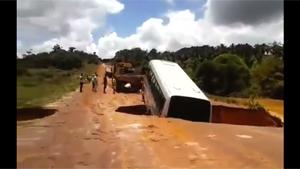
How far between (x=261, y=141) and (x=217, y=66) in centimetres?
4559

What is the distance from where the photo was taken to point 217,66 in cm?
5909

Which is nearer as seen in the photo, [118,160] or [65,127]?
[118,160]

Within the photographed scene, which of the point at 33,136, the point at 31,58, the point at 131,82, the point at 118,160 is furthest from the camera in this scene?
the point at 31,58

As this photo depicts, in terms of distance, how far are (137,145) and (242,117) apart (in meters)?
18.7

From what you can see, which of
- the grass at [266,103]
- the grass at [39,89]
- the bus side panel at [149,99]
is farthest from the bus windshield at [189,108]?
the grass at [266,103]

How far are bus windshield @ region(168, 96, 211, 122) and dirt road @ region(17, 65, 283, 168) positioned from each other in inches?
183

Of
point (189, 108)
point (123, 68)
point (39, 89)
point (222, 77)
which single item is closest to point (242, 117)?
point (189, 108)

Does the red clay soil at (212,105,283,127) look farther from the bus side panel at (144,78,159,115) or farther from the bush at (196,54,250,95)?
the bush at (196,54,250,95)

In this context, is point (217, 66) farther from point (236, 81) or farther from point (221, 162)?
point (221, 162)

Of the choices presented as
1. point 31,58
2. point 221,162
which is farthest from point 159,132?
point 31,58

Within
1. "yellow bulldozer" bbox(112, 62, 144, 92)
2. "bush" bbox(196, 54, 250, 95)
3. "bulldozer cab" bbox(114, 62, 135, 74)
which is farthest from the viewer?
"bush" bbox(196, 54, 250, 95)

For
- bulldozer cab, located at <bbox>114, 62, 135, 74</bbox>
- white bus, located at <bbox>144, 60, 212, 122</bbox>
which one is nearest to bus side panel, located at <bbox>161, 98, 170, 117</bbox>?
white bus, located at <bbox>144, 60, 212, 122</bbox>

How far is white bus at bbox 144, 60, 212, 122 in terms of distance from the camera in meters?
22.1

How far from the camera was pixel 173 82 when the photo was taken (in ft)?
83.5
